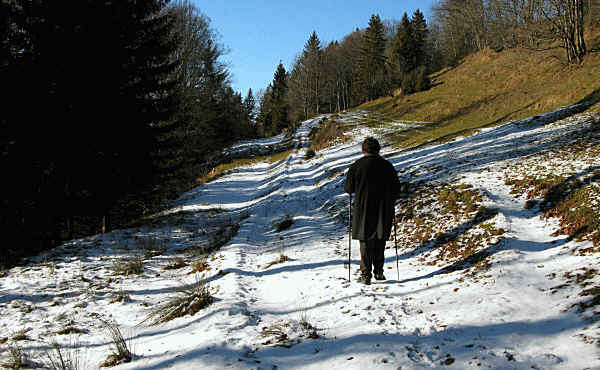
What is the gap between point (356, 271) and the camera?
215 inches

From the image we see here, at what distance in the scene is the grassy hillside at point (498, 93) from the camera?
57.1 feet

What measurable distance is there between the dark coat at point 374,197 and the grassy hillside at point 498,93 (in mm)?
12542

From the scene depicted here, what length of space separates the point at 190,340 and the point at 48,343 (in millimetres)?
1974

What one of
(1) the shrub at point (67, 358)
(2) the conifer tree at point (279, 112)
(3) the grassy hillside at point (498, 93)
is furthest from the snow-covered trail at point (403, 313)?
(2) the conifer tree at point (279, 112)

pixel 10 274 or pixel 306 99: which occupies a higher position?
pixel 306 99

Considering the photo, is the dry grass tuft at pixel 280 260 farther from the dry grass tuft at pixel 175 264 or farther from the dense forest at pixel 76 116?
the dense forest at pixel 76 116

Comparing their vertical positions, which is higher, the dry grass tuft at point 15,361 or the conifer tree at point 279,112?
the conifer tree at point 279,112

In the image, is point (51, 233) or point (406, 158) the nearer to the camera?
point (51, 233)

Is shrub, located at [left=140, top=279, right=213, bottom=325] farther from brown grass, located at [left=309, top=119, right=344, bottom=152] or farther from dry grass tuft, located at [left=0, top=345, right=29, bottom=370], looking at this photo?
brown grass, located at [left=309, top=119, right=344, bottom=152]

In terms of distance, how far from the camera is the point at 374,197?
186 inches

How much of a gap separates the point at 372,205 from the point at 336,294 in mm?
1415

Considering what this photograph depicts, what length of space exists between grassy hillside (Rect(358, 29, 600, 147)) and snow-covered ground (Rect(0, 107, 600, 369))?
9128 millimetres

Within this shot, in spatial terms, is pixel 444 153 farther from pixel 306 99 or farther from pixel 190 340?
pixel 306 99

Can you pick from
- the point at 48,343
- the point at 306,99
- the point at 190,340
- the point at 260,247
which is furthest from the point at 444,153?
the point at 306,99
